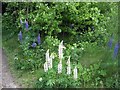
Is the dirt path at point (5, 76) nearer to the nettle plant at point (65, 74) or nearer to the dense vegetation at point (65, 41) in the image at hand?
the dense vegetation at point (65, 41)

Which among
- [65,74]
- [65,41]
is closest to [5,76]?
[65,74]

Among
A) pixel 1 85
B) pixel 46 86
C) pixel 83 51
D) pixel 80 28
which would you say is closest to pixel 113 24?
pixel 83 51

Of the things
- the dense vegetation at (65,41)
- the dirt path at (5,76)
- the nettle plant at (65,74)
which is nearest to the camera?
the nettle plant at (65,74)

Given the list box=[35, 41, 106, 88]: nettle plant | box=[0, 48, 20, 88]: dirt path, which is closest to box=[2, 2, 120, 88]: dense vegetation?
box=[35, 41, 106, 88]: nettle plant

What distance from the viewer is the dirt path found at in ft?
13.0

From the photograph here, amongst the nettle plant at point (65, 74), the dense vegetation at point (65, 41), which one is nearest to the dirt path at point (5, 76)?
the dense vegetation at point (65, 41)

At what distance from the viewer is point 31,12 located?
4918 mm

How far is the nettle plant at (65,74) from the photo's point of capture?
3623mm

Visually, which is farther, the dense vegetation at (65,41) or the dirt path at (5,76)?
the dirt path at (5,76)

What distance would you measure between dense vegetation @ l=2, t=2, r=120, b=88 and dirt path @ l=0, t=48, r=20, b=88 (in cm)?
10

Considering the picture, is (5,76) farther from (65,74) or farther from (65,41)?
(65,41)

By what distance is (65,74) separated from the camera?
3.66 metres

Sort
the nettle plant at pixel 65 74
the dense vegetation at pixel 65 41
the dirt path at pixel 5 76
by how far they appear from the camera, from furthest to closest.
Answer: the dirt path at pixel 5 76
the dense vegetation at pixel 65 41
the nettle plant at pixel 65 74

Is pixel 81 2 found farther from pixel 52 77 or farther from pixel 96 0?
pixel 52 77
